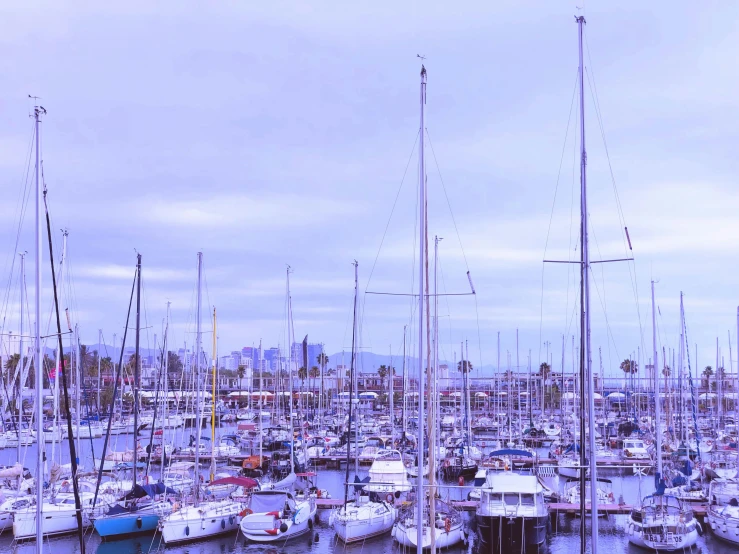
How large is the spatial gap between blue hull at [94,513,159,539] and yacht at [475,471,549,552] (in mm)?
14704

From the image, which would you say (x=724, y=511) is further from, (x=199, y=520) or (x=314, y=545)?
(x=199, y=520)

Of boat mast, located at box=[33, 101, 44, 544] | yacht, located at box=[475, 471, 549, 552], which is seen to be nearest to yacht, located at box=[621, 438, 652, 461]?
yacht, located at box=[475, 471, 549, 552]

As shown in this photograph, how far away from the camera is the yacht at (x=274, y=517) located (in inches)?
1305

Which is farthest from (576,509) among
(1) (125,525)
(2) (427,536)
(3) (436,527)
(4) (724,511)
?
(1) (125,525)

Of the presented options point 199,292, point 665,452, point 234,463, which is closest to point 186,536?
point 199,292

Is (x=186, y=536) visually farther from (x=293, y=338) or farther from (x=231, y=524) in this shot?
(x=293, y=338)

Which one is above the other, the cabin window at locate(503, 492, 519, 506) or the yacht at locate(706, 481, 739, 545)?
the cabin window at locate(503, 492, 519, 506)

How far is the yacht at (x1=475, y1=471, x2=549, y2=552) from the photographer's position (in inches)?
1176

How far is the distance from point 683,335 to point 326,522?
28.9 m

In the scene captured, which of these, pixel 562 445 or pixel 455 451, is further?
pixel 562 445

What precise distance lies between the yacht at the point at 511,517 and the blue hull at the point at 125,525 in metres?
14.7

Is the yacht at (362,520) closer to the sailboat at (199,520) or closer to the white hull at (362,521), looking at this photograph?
the white hull at (362,521)

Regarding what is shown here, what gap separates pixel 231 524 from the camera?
34750 mm

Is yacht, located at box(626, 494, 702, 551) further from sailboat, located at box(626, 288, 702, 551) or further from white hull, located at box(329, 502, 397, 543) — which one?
white hull, located at box(329, 502, 397, 543)
